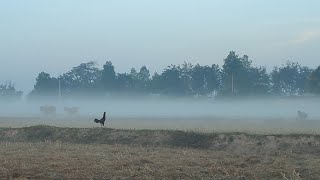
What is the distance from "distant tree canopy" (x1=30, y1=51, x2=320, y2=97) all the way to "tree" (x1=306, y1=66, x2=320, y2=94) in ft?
49.9

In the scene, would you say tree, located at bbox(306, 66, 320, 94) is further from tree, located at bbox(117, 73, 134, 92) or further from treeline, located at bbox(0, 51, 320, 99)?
tree, located at bbox(117, 73, 134, 92)

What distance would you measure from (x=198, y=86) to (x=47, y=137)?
3013 inches

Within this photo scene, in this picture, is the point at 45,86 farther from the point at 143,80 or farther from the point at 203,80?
the point at 203,80

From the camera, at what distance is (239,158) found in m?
22.4

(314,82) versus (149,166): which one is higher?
(314,82)

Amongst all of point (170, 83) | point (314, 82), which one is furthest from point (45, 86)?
point (314, 82)

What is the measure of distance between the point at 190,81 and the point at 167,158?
8872cm

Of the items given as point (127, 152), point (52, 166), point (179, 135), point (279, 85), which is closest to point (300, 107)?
point (279, 85)

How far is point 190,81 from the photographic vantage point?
Answer: 11062 cm

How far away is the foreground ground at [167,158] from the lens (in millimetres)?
17469

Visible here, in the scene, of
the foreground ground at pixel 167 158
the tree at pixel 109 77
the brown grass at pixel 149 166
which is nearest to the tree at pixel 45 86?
the tree at pixel 109 77

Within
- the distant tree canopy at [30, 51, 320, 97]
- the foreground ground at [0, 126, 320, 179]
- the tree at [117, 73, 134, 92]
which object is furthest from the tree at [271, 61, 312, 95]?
the foreground ground at [0, 126, 320, 179]

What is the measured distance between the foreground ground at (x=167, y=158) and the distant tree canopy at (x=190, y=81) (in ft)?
204

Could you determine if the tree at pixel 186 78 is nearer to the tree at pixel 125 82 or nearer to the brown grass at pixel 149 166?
the tree at pixel 125 82
